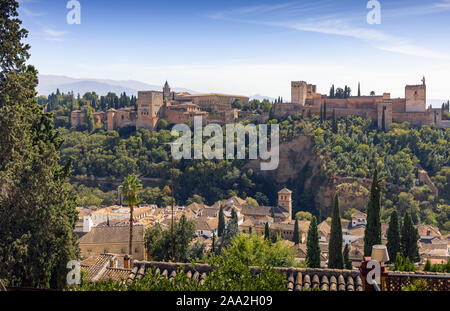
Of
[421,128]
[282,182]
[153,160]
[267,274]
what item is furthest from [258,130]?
[267,274]

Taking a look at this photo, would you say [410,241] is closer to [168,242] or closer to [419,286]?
[168,242]

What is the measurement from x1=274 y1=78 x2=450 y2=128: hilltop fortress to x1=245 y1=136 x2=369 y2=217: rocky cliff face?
6.32 m

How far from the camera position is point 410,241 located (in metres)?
20.0

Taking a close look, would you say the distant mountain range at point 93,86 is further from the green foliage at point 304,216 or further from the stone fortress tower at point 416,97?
the green foliage at point 304,216

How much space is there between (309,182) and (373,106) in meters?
12.9

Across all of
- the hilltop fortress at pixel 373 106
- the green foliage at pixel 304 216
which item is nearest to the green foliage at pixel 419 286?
the green foliage at pixel 304 216

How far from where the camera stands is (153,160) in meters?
51.2

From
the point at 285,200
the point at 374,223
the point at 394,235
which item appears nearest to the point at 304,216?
the point at 285,200

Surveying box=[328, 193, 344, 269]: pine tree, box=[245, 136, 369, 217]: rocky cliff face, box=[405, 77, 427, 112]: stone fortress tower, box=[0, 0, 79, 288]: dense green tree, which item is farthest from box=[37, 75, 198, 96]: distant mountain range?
box=[0, 0, 79, 288]: dense green tree

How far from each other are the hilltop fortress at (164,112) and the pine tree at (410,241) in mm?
36349

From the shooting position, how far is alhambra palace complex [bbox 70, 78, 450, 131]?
1954 inches

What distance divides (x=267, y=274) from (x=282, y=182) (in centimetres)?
4256

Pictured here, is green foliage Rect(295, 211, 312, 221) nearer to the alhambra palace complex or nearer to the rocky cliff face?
the rocky cliff face
